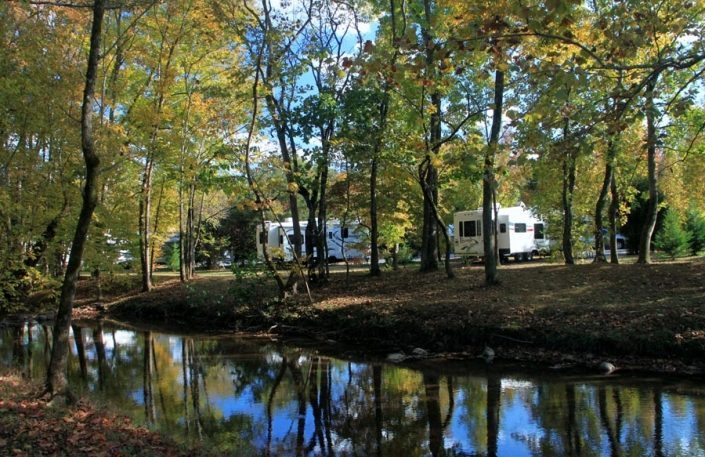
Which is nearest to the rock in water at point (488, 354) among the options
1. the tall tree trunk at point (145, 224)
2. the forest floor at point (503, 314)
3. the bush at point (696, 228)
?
the forest floor at point (503, 314)

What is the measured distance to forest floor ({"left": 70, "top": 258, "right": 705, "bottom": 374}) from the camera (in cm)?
1059

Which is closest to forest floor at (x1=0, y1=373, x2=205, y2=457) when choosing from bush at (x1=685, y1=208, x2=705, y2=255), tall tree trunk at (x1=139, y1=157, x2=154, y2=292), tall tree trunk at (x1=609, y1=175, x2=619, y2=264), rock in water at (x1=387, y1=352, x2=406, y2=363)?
rock in water at (x1=387, y1=352, x2=406, y2=363)

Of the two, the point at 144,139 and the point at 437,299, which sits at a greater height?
the point at 144,139

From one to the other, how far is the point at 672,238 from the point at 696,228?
4.29 meters

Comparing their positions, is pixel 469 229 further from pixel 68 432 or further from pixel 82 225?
pixel 68 432

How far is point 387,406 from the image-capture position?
8.91 metres

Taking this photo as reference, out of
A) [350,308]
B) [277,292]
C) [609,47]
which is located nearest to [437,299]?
[350,308]

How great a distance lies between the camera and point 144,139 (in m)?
18.8

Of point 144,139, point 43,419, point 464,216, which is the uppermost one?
point 144,139

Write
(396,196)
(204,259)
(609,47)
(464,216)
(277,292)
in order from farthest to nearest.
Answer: (204,259), (464,216), (396,196), (277,292), (609,47)

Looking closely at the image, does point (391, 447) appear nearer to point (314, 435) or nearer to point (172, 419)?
point (314, 435)

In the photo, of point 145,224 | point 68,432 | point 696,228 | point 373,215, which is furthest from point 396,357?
point 696,228

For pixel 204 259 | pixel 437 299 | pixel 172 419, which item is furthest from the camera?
pixel 204 259

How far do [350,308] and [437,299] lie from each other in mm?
2394
